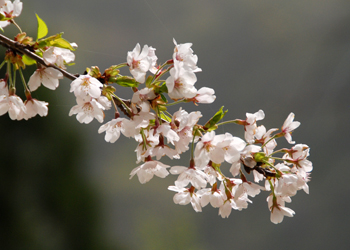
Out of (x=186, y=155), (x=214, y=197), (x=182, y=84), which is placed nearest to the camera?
(x=182, y=84)

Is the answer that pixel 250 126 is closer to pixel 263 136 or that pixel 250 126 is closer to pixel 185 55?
pixel 263 136

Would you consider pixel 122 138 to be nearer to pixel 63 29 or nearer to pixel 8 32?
pixel 63 29

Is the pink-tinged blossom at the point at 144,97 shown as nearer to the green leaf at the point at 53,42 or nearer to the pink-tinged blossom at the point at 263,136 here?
the green leaf at the point at 53,42

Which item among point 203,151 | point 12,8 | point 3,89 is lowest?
point 203,151

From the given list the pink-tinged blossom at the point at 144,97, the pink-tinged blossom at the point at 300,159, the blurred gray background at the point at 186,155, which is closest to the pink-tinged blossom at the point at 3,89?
the pink-tinged blossom at the point at 144,97

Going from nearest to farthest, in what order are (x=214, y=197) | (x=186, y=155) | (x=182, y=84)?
1. (x=182, y=84)
2. (x=214, y=197)
3. (x=186, y=155)

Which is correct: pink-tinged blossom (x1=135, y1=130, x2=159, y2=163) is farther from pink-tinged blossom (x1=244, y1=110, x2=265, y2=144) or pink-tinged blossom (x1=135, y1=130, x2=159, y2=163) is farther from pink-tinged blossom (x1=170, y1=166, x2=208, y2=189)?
pink-tinged blossom (x1=244, y1=110, x2=265, y2=144)

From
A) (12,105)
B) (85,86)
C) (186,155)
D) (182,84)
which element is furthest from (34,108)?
(186,155)
